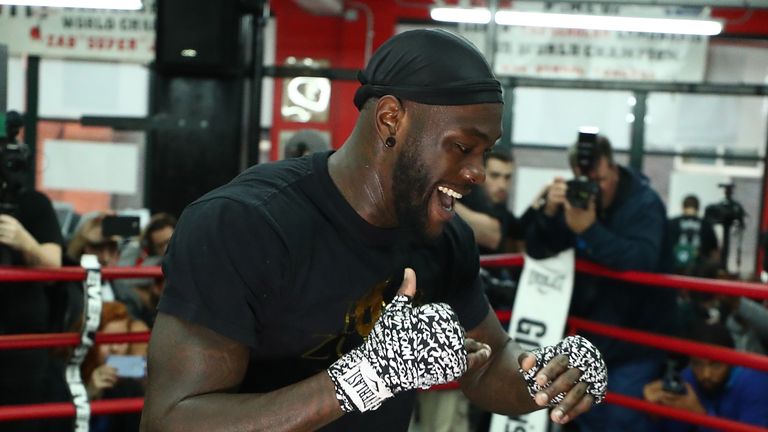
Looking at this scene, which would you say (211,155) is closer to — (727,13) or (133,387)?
(133,387)

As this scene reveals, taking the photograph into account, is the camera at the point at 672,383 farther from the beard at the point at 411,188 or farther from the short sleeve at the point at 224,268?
the short sleeve at the point at 224,268

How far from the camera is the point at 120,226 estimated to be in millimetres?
3928

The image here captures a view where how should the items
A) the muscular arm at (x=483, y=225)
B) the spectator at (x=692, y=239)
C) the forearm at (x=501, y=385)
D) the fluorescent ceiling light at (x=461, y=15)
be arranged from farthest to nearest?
the fluorescent ceiling light at (x=461, y=15) < the spectator at (x=692, y=239) < the muscular arm at (x=483, y=225) < the forearm at (x=501, y=385)

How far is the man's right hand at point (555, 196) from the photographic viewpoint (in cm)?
370

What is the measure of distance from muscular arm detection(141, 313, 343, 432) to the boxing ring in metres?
1.68

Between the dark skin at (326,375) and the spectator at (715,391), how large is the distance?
1845 millimetres

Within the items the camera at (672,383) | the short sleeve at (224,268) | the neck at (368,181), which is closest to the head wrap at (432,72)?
the neck at (368,181)

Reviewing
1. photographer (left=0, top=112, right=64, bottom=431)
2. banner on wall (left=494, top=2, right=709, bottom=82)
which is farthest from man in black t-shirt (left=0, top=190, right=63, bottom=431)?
banner on wall (left=494, top=2, right=709, bottom=82)

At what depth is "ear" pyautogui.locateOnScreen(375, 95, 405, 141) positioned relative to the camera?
1780 mm

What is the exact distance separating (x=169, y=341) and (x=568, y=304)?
2400 mm

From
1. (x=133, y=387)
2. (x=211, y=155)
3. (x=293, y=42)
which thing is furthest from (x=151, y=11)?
(x=133, y=387)

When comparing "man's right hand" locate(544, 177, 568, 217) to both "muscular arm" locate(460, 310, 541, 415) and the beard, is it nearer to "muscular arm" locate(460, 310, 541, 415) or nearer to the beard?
"muscular arm" locate(460, 310, 541, 415)

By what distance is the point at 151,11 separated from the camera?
9484 mm

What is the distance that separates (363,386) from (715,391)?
2.77m
